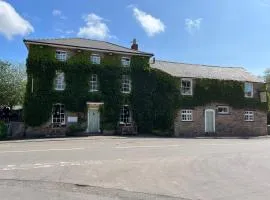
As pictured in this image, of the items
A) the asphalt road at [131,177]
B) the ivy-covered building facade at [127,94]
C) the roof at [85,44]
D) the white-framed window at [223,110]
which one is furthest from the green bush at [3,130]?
the white-framed window at [223,110]

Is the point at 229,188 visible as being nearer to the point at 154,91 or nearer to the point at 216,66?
the point at 154,91

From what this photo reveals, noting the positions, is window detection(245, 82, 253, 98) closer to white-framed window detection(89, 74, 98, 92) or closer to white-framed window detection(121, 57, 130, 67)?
white-framed window detection(121, 57, 130, 67)

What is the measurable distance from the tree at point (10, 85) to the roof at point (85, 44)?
703 inches

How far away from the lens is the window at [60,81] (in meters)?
32.6

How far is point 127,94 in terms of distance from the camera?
34969 millimetres

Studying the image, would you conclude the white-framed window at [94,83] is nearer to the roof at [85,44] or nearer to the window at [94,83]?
the window at [94,83]

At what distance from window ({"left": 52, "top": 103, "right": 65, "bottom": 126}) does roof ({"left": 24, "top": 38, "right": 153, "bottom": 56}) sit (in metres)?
5.36

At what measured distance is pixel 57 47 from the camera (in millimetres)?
32656

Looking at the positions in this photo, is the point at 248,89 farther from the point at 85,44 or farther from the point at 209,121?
the point at 85,44

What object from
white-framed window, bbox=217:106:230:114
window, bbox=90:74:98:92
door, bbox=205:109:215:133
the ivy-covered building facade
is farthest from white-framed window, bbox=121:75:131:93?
white-framed window, bbox=217:106:230:114

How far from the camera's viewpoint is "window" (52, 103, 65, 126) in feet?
106

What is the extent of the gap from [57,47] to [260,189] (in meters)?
26.0

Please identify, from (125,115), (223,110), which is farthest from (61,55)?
(223,110)

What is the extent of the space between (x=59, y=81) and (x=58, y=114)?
9.62 ft
